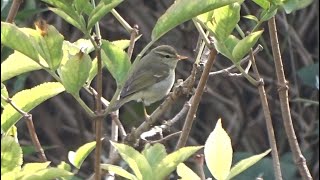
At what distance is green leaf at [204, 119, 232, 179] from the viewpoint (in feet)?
3.90

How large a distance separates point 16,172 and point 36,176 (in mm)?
26

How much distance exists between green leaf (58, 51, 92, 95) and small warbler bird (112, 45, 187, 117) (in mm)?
1965

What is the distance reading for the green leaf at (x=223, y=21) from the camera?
1.24 m

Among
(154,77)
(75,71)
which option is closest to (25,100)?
(75,71)

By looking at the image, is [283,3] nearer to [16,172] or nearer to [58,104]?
[16,172]

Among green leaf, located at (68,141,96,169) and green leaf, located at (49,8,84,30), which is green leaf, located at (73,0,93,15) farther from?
green leaf, located at (68,141,96,169)

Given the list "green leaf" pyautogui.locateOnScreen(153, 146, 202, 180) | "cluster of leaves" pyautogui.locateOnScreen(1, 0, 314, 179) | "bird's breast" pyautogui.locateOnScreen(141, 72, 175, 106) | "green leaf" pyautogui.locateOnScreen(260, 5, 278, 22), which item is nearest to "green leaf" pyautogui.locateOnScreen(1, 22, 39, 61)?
"cluster of leaves" pyautogui.locateOnScreen(1, 0, 314, 179)

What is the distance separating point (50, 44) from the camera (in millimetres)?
1116

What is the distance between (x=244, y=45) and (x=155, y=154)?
0.67 ft

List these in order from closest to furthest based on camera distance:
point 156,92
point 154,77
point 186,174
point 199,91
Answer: point 186,174 < point 199,91 < point 156,92 < point 154,77

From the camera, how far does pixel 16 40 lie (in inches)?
43.7

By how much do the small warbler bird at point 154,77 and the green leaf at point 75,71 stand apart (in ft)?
6.45

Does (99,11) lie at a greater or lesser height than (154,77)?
greater

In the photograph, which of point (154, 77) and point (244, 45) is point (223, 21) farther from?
point (154, 77)
